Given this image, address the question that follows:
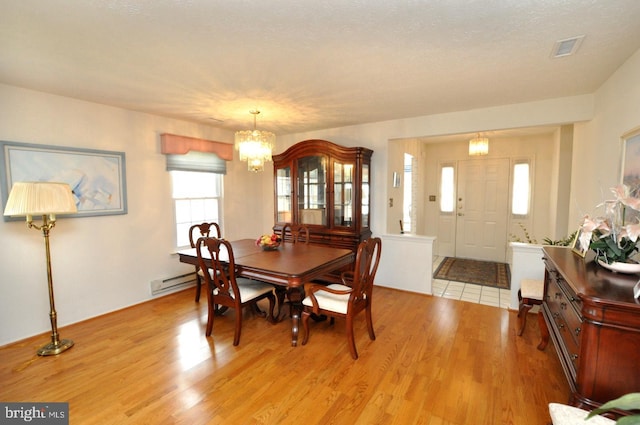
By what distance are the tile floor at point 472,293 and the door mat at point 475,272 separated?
20cm

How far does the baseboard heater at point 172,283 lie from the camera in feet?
12.2

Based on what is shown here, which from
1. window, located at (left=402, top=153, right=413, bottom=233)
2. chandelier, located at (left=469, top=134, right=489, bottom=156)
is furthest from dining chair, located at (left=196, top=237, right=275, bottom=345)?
chandelier, located at (left=469, top=134, right=489, bottom=156)

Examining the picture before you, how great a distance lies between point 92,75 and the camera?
2.41m

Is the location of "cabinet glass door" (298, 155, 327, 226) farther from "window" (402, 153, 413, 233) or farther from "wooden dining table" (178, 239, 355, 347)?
"window" (402, 153, 413, 233)

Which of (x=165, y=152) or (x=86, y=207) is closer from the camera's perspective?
(x=86, y=207)

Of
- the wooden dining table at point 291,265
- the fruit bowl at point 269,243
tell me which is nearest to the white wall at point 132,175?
the wooden dining table at point 291,265

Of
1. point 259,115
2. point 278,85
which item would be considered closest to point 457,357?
point 278,85

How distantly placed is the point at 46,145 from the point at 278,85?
2261mm

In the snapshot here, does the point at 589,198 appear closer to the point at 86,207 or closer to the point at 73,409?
the point at 73,409

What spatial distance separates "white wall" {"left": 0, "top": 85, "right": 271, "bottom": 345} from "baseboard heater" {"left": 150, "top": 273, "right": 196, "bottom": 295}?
77 millimetres

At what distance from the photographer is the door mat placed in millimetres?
4480

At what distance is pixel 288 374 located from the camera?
2256 millimetres

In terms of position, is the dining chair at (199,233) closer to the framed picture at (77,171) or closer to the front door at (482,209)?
the framed picture at (77,171)

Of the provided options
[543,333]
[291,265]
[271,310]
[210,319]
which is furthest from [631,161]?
[210,319]
